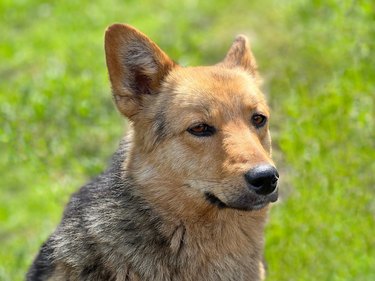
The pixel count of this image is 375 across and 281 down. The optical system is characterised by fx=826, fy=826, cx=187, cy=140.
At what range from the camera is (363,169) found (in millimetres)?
8281

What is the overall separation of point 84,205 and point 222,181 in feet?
3.74

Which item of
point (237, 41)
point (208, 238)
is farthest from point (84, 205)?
point (237, 41)

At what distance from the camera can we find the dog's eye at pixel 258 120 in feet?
19.8

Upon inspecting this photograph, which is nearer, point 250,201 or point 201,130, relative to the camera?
point 250,201

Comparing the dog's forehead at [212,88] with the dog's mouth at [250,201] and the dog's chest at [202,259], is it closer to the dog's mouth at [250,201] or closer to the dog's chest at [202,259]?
the dog's mouth at [250,201]

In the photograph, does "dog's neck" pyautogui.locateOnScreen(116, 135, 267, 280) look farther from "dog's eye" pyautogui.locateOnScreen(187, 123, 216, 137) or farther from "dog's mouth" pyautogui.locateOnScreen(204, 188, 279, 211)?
"dog's eye" pyautogui.locateOnScreen(187, 123, 216, 137)

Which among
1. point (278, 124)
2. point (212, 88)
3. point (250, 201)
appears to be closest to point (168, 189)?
point (250, 201)

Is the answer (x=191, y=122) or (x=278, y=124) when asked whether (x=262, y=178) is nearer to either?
(x=191, y=122)

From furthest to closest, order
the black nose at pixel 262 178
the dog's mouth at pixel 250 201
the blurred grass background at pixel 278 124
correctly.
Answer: the blurred grass background at pixel 278 124 < the dog's mouth at pixel 250 201 < the black nose at pixel 262 178

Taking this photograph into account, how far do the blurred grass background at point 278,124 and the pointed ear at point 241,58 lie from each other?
1532mm

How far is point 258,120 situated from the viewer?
19.9ft

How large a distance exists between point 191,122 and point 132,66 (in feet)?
2.07

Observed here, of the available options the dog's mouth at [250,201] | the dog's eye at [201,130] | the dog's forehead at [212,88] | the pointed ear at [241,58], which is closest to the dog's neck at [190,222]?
the dog's mouth at [250,201]

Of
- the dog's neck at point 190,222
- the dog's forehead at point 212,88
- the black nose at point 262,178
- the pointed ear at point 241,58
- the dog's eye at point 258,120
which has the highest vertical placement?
the pointed ear at point 241,58
